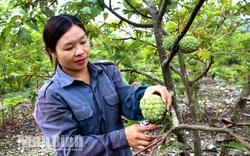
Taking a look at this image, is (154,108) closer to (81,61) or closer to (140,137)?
(140,137)

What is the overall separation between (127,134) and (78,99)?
1.17 feet

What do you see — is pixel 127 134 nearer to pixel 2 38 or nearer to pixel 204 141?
pixel 2 38

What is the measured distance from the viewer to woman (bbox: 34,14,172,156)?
110 cm

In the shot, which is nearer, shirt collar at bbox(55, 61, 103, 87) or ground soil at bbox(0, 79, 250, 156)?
shirt collar at bbox(55, 61, 103, 87)

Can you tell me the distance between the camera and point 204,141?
3146mm

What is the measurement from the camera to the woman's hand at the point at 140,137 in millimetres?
981

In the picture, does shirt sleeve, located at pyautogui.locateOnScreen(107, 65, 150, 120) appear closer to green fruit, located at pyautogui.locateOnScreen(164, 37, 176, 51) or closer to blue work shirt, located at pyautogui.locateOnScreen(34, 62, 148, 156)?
blue work shirt, located at pyautogui.locateOnScreen(34, 62, 148, 156)

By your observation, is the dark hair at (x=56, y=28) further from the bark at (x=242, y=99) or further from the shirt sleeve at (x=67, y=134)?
the bark at (x=242, y=99)

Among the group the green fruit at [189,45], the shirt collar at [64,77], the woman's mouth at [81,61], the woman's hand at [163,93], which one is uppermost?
the green fruit at [189,45]

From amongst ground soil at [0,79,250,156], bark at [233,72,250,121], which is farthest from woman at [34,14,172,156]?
ground soil at [0,79,250,156]

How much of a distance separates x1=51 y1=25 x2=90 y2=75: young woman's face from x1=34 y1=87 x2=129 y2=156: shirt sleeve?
0.57 feet

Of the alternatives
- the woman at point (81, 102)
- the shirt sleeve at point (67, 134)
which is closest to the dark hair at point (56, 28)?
the woman at point (81, 102)

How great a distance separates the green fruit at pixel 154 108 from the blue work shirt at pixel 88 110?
0.45ft

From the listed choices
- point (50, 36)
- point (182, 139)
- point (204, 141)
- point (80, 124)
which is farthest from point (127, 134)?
point (204, 141)
